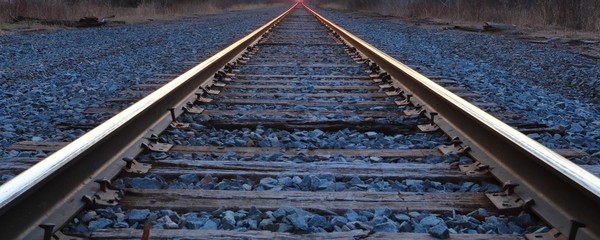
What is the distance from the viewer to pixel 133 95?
4.76 metres

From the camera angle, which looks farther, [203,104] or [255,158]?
[203,104]

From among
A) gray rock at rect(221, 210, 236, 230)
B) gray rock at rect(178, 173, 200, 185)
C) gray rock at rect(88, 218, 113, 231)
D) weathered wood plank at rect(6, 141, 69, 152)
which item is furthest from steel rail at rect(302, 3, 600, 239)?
weathered wood plank at rect(6, 141, 69, 152)

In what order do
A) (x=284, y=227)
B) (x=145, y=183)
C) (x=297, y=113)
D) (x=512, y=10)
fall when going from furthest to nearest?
(x=512, y=10) → (x=297, y=113) → (x=145, y=183) → (x=284, y=227)

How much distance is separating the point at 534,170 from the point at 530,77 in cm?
454

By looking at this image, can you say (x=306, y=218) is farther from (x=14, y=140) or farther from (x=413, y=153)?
(x=14, y=140)

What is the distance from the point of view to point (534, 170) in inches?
92.8

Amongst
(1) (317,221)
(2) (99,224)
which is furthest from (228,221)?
(2) (99,224)

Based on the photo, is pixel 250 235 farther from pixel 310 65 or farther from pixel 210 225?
pixel 310 65

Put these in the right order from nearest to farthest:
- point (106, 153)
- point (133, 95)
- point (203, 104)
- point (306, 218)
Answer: point (306, 218)
point (106, 153)
point (203, 104)
point (133, 95)

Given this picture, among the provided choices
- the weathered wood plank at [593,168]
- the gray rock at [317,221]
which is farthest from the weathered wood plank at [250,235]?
the weathered wood plank at [593,168]

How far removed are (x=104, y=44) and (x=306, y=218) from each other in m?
9.27

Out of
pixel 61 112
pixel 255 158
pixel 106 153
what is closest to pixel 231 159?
pixel 255 158

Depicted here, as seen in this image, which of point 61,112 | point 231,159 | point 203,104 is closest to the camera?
point 231,159

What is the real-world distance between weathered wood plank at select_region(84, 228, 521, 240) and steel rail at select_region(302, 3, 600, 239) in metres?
0.24
